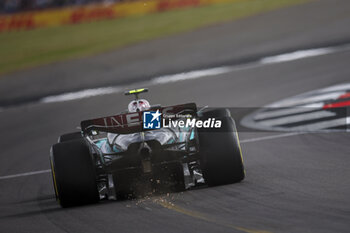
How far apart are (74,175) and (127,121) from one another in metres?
0.98

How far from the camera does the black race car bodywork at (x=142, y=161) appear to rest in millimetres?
9789

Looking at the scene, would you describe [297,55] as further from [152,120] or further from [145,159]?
[145,159]

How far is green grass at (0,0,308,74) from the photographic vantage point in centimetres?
3256

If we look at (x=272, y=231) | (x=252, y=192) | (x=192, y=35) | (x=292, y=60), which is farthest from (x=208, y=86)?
(x=272, y=231)

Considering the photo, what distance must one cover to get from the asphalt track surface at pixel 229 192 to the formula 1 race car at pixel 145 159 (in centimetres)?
19

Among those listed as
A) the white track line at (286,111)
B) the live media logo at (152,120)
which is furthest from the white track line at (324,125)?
the live media logo at (152,120)

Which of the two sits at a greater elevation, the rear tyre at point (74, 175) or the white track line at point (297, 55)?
the white track line at point (297, 55)

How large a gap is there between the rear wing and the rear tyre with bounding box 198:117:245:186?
41 cm

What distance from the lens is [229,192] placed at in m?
9.54

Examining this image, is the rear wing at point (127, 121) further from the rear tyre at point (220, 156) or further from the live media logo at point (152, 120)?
the rear tyre at point (220, 156)

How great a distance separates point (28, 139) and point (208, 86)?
6.20 meters

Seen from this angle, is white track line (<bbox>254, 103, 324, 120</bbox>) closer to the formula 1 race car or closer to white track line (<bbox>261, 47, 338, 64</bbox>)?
the formula 1 race car

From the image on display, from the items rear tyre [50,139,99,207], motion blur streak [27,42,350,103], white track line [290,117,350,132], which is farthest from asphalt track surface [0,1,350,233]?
motion blur streak [27,42,350,103]

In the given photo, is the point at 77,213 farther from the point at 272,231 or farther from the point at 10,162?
the point at 10,162
